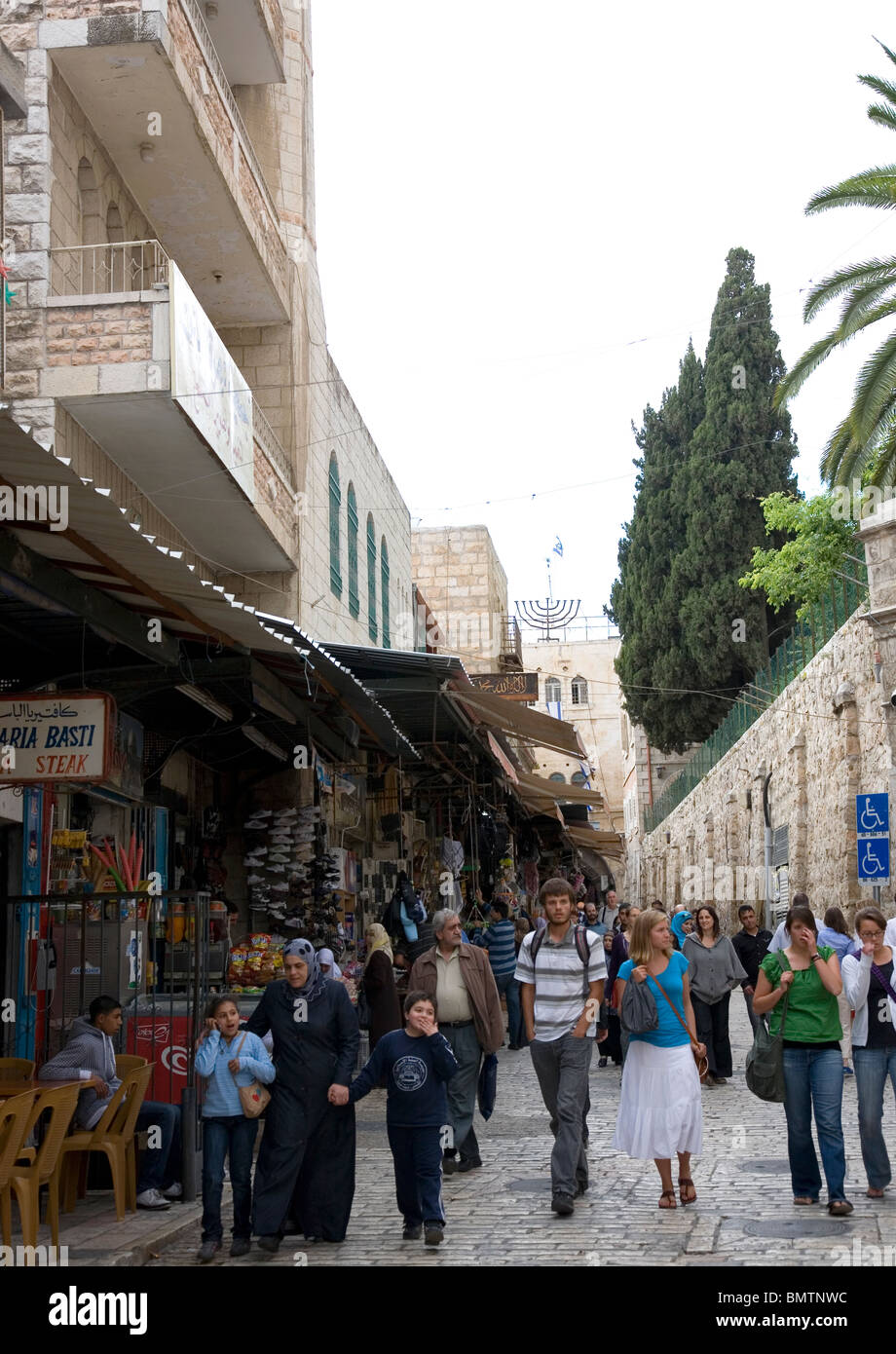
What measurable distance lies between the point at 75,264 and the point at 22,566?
6.02m

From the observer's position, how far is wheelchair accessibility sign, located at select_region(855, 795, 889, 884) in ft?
51.8

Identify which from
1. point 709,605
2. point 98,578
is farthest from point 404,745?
point 709,605

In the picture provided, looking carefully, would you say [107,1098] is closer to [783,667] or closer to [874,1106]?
[874,1106]

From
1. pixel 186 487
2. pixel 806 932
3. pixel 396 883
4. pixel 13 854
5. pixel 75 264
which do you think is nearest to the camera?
pixel 806 932

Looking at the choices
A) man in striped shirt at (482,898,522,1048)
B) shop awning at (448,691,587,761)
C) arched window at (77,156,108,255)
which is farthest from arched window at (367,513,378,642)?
arched window at (77,156,108,255)

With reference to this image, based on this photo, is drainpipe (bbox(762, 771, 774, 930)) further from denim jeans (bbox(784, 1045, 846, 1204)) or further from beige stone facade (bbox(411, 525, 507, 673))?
denim jeans (bbox(784, 1045, 846, 1204))

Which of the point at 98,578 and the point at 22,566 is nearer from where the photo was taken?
the point at 22,566

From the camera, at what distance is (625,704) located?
4819 centimetres

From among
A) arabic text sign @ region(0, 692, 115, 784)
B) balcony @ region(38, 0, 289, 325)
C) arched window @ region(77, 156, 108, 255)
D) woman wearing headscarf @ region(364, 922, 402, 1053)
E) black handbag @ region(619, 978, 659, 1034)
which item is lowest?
woman wearing headscarf @ region(364, 922, 402, 1053)

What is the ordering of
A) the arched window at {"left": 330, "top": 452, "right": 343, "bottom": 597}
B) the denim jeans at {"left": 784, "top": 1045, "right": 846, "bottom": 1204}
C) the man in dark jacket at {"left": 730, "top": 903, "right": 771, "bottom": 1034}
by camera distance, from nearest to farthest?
the denim jeans at {"left": 784, "top": 1045, "right": 846, "bottom": 1204}, the man in dark jacket at {"left": 730, "top": 903, "right": 771, "bottom": 1034}, the arched window at {"left": 330, "top": 452, "right": 343, "bottom": 597}

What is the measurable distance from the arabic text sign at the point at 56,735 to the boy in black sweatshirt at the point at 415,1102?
8.02 feet

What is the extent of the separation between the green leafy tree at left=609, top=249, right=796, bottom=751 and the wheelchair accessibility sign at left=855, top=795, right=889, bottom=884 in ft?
76.2

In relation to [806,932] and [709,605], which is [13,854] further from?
[709,605]

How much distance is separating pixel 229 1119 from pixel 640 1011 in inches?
90.4
